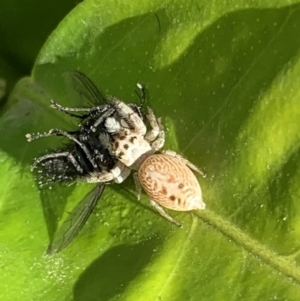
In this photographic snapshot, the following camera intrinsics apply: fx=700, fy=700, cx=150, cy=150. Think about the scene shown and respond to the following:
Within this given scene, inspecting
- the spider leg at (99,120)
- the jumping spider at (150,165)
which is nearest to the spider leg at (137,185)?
the jumping spider at (150,165)

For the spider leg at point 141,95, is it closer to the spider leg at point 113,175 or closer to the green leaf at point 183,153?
the green leaf at point 183,153

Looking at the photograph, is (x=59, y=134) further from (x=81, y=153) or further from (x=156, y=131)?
(x=156, y=131)

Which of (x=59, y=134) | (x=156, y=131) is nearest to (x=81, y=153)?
(x=59, y=134)

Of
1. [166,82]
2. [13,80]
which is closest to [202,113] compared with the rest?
[166,82]

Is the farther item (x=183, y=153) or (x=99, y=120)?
(x=99, y=120)

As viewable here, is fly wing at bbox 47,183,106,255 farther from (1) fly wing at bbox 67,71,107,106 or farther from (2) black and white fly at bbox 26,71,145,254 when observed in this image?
(1) fly wing at bbox 67,71,107,106

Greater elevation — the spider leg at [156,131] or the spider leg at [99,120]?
the spider leg at [99,120]

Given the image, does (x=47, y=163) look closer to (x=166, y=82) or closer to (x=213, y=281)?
(x=166, y=82)

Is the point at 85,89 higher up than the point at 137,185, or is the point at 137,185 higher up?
the point at 85,89
